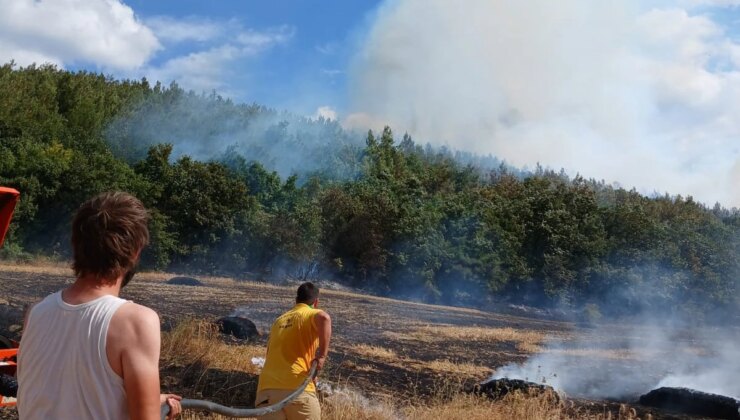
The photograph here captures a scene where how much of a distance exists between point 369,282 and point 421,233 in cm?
418

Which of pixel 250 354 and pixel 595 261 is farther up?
pixel 595 261

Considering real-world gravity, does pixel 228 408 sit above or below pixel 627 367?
above

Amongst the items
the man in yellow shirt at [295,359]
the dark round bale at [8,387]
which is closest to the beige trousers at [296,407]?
the man in yellow shirt at [295,359]

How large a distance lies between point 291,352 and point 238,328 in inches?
302

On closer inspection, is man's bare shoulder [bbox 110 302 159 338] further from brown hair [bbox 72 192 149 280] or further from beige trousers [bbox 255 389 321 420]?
beige trousers [bbox 255 389 321 420]

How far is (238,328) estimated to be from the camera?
1222 centimetres

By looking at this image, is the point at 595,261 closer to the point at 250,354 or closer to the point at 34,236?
the point at 34,236

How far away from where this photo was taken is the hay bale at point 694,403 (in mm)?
10953

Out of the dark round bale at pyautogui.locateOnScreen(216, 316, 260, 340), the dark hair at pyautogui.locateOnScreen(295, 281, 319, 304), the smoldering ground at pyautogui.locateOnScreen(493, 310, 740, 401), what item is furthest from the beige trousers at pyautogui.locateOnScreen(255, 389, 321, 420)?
the dark round bale at pyautogui.locateOnScreen(216, 316, 260, 340)

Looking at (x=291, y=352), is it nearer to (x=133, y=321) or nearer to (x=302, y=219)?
(x=133, y=321)

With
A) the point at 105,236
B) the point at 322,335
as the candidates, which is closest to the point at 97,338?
the point at 105,236

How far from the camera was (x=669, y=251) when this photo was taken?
4031 cm

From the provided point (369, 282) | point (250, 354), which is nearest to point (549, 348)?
point (250, 354)

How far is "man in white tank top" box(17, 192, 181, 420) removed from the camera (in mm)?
1863
